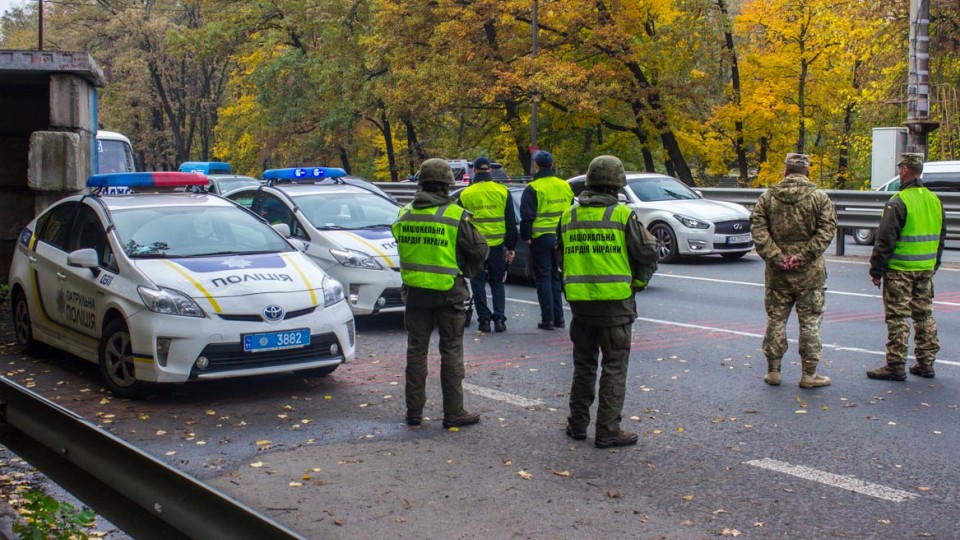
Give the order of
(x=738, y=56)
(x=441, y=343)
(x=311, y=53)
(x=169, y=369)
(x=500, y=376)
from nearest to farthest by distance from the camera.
Answer: (x=441, y=343)
(x=169, y=369)
(x=500, y=376)
(x=738, y=56)
(x=311, y=53)

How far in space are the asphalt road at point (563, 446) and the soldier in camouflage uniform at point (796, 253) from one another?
13.5 inches

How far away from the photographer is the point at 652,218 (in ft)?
62.4

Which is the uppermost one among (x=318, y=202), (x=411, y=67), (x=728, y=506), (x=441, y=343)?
(x=411, y=67)

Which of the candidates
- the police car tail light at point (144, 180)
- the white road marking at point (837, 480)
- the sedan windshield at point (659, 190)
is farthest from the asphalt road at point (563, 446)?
the sedan windshield at point (659, 190)

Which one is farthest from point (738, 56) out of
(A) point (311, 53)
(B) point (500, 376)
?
(B) point (500, 376)

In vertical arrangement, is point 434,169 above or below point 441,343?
above

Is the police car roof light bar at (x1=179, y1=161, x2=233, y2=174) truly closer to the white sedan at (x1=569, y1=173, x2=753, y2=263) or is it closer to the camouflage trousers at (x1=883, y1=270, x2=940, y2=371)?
the white sedan at (x1=569, y1=173, x2=753, y2=263)

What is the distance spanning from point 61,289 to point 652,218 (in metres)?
11.8

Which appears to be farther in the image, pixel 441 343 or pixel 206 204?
pixel 206 204

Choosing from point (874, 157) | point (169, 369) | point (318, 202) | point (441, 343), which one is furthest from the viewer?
point (874, 157)

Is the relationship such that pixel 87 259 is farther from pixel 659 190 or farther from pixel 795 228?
pixel 659 190

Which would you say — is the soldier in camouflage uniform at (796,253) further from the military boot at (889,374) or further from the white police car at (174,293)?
the white police car at (174,293)

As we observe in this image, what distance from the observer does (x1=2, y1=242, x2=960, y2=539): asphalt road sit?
5.50m

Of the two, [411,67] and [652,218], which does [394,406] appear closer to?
[652,218]
